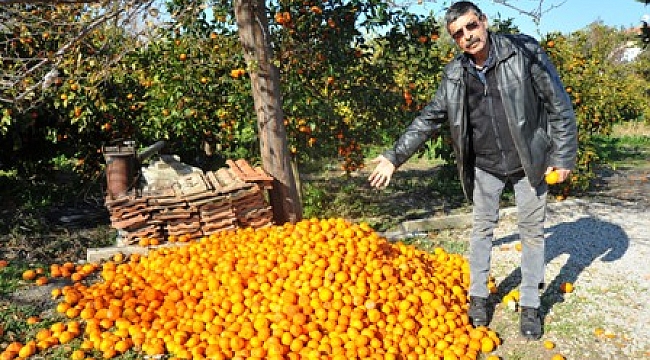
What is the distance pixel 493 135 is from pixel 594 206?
4049mm

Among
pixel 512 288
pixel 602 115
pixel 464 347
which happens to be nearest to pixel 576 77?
pixel 602 115

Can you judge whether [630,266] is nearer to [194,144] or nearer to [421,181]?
[421,181]

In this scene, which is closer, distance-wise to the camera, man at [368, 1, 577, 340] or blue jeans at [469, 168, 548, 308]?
man at [368, 1, 577, 340]

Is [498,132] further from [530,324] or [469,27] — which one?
[530,324]

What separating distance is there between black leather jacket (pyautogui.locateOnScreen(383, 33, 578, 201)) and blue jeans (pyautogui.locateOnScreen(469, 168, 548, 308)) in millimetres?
172

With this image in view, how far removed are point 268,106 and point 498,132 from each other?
270cm

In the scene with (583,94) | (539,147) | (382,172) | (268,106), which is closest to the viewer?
(539,147)

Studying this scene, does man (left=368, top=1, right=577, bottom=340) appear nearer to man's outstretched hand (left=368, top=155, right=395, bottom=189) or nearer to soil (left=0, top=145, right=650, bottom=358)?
man's outstretched hand (left=368, top=155, right=395, bottom=189)

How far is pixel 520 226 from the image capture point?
3334 mm

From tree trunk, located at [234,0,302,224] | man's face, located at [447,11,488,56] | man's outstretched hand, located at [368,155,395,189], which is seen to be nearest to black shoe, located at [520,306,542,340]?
man's outstretched hand, located at [368,155,395,189]

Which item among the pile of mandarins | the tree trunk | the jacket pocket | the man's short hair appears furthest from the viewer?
the tree trunk

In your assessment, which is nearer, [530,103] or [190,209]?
[530,103]

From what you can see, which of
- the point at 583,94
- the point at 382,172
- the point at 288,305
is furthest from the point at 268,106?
the point at 583,94

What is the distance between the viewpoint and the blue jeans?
127 inches
